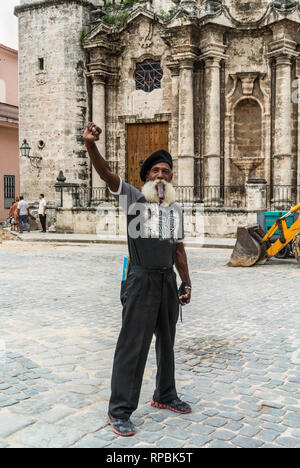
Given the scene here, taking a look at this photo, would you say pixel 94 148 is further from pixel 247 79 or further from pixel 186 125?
pixel 247 79

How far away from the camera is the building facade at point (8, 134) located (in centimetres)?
3347

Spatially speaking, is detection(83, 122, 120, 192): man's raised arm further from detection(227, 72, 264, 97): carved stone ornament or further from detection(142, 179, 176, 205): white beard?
detection(227, 72, 264, 97): carved stone ornament

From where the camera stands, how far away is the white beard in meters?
3.92

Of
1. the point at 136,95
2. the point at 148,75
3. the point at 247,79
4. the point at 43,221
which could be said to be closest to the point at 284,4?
the point at 247,79

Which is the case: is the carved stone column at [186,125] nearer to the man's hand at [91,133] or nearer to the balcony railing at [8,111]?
the balcony railing at [8,111]

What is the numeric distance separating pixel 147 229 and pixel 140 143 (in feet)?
67.1

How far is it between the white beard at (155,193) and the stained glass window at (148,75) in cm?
2021

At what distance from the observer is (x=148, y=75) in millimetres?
23516

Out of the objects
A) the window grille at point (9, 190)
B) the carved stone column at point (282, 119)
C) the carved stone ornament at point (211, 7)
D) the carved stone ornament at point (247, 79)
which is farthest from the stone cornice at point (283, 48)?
the window grille at point (9, 190)

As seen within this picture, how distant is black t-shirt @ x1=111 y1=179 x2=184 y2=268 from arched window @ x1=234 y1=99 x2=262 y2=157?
1878cm

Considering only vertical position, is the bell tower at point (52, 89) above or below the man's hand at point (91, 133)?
above

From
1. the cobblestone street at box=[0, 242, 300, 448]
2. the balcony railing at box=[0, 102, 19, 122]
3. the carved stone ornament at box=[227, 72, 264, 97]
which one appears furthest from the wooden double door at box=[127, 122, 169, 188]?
the cobblestone street at box=[0, 242, 300, 448]

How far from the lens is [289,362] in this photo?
17.2ft

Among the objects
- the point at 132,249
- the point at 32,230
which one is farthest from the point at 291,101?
the point at 132,249
